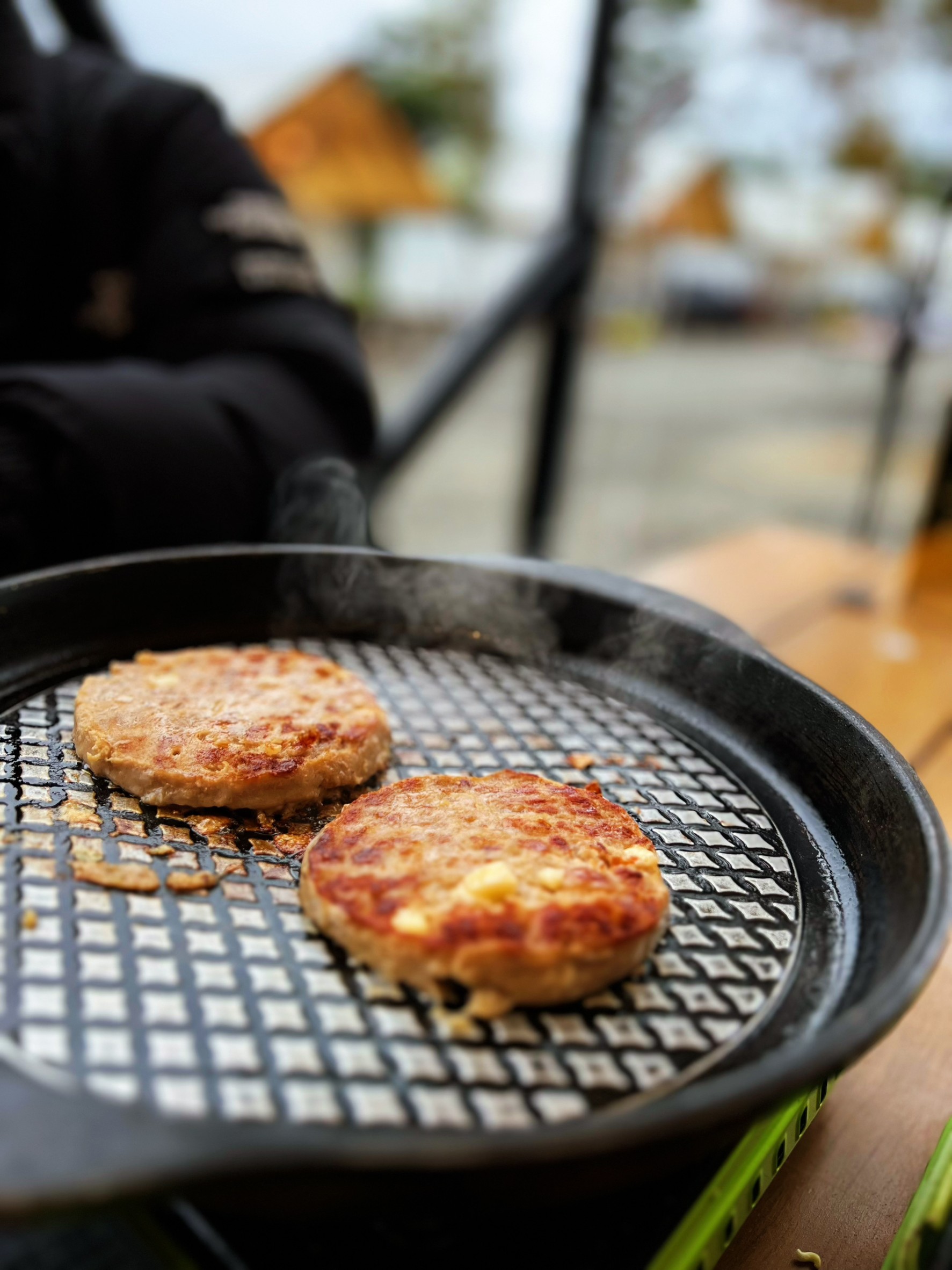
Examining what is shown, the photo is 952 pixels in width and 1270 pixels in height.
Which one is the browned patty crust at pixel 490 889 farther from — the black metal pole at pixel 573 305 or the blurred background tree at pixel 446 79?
the black metal pole at pixel 573 305

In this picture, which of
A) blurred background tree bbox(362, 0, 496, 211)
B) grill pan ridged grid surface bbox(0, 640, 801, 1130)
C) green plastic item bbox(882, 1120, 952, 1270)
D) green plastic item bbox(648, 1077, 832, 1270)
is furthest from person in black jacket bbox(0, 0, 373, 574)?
green plastic item bbox(882, 1120, 952, 1270)

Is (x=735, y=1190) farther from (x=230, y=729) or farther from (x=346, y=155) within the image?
(x=346, y=155)

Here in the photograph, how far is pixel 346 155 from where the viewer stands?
369cm

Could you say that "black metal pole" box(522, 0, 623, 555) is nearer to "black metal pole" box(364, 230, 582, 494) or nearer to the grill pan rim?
"black metal pole" box(364, 230, 582, 494)

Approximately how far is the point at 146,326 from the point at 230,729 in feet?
6.79

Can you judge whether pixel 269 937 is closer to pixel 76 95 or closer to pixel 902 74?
pixel 76 95

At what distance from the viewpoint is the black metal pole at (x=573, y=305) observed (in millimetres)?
3832

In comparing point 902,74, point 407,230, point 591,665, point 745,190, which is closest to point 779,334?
point 745,190

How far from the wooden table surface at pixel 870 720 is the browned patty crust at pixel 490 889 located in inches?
11.8

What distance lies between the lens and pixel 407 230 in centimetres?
405

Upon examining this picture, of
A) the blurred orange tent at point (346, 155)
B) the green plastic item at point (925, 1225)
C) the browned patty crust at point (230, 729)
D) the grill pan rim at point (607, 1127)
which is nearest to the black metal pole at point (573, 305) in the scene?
the blurred orange tent at point (346, 155)

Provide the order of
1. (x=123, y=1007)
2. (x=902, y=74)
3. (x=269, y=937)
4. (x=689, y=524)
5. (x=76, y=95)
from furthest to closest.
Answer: (x=689, y=524), (x=902, y=74), (x=76, y=95), (x=269, y=937), (x=123, y=1007)

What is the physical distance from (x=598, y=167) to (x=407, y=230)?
0.80 meters

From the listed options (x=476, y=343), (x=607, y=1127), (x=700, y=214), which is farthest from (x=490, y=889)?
(x=700, y=214)
